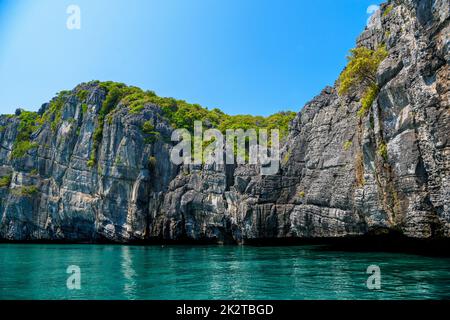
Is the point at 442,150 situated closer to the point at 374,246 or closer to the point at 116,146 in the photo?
the point at 374,246

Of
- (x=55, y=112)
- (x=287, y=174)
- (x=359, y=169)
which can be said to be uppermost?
(x=55, y=112)

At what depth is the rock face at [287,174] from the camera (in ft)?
66.6

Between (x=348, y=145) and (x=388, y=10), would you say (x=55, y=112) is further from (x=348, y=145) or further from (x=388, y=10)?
(x=388, y=10)

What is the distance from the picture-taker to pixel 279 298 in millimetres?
13484

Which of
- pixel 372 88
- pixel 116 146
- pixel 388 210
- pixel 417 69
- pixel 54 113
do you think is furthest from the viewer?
pixel 54 113

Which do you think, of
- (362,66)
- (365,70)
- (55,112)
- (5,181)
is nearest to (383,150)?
(365,70)

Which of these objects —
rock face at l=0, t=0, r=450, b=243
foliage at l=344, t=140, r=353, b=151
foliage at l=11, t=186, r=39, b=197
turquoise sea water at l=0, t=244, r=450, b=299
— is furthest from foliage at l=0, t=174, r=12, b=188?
foliage at l=344, t=140, r=353, b=151

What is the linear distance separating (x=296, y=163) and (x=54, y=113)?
48.0 m

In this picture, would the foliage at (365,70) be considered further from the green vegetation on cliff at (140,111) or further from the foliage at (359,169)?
the green vegetation on cliff at (140,111)

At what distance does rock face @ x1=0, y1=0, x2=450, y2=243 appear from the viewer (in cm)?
2031

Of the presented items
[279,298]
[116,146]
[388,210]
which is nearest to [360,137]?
[388,210]

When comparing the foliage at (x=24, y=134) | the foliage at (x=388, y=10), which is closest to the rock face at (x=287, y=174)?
the foliage at (x=388, y=10)

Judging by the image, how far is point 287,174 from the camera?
35.8 metres

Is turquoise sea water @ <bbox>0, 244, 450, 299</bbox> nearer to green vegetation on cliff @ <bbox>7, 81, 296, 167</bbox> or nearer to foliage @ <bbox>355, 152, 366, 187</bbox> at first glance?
foliage @ <bbox>355, 152, 366, 187</bbox>
